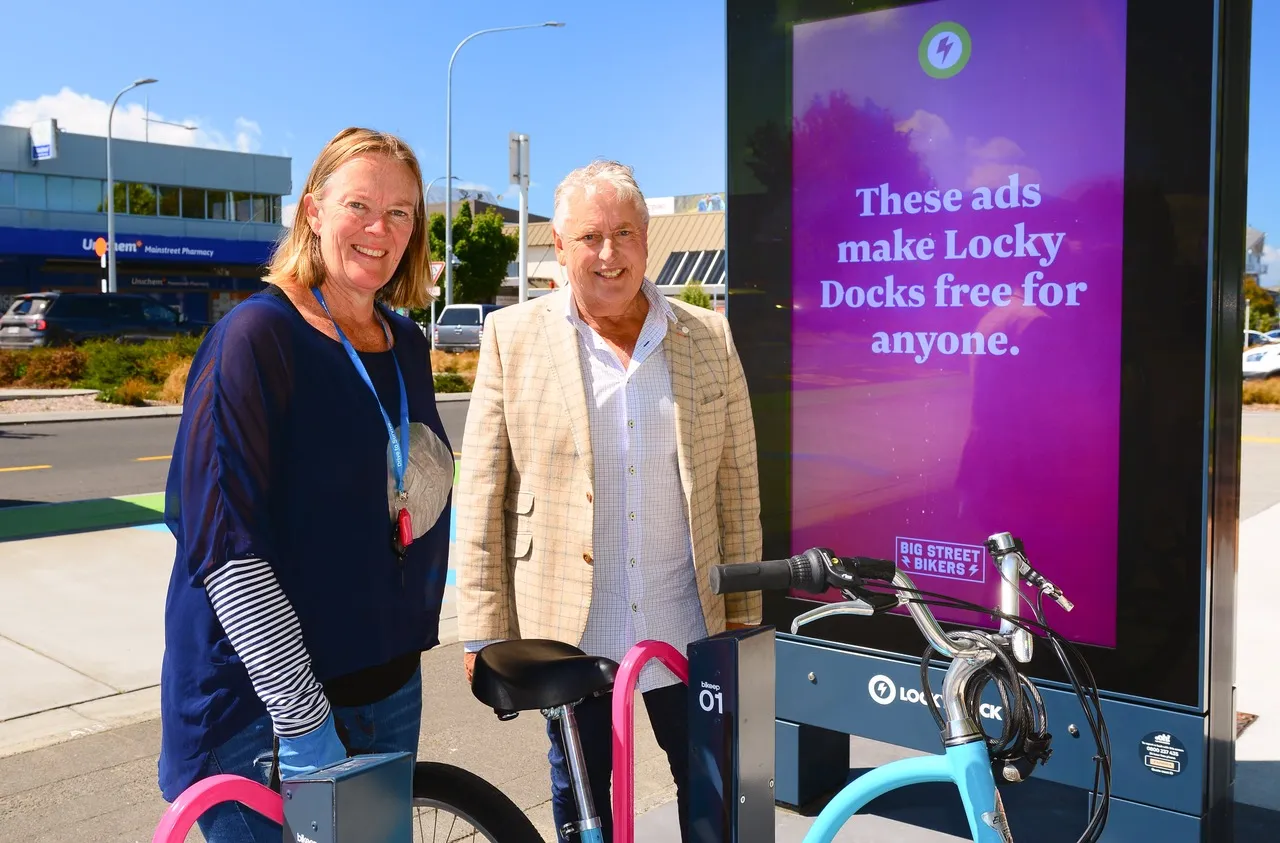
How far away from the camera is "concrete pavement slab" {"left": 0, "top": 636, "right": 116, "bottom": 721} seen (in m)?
4.91

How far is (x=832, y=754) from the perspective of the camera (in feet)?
13.1

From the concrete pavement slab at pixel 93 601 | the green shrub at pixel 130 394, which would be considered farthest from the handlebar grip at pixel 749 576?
the green shrub at pixel 130 394

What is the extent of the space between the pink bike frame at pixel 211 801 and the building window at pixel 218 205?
53.1m

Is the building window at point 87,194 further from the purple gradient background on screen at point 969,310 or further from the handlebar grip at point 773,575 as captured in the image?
the handlebar grip at point 773,575

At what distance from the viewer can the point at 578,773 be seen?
227cm

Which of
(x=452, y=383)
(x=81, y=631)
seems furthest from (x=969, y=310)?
(x=452, y=383)

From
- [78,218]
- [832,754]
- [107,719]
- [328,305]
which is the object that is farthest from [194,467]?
[78,218]

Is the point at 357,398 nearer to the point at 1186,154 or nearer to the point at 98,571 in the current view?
the point at 1186,154

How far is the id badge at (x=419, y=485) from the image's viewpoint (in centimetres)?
212

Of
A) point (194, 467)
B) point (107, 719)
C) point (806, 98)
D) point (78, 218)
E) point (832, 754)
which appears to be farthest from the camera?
point (78, 218)

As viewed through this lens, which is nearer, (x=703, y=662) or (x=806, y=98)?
(x=703, y=662)

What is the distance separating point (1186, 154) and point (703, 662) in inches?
71.8

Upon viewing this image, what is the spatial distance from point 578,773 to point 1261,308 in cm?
7256

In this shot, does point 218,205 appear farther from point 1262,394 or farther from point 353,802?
point 353,802
